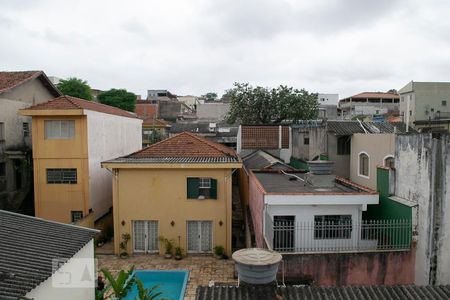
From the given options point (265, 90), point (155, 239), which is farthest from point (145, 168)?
point (265, 90)

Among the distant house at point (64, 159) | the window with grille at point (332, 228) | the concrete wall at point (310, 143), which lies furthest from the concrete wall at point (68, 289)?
the concrete wall at point (310, 143)

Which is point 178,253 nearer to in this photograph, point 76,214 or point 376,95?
point 76,214

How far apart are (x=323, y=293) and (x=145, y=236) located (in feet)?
37.5

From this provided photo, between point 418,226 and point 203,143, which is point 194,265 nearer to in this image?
point 203,143

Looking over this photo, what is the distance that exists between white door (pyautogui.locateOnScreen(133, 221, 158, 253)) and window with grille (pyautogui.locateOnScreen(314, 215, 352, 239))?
25.7 ft

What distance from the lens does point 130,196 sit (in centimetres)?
1653

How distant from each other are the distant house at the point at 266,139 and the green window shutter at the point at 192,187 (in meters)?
12.8

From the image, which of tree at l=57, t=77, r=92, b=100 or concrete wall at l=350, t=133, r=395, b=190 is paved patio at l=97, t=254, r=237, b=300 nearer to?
concrete wall at l=350, t=133, r=395, b=190

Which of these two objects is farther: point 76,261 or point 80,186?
point 80,186

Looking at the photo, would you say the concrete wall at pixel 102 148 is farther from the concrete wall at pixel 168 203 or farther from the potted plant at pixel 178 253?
the potted plant at pixel 178 253

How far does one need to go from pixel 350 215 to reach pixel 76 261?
9.00 metres

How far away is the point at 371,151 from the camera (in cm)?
1827

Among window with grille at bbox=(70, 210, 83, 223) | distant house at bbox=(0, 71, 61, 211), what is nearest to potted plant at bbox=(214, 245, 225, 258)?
window with grille at bbox=(70, 210, 83, 223)

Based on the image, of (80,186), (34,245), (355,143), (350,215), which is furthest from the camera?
(355,143)
